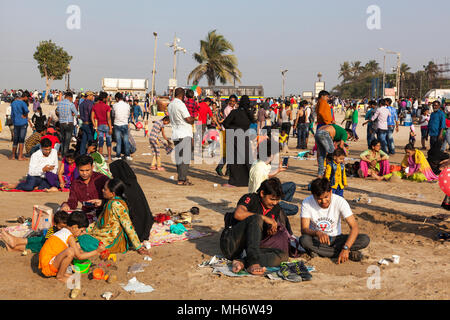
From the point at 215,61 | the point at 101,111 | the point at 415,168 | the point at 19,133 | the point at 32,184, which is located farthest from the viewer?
the point at 215,61

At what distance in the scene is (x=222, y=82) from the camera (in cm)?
4697

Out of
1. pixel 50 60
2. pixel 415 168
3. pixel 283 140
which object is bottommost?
pixel 415 168

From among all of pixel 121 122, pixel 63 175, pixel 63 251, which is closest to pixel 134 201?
pixel 63 251

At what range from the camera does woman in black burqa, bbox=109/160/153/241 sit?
240 inches

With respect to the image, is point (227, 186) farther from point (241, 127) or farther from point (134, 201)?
point (134, 201)

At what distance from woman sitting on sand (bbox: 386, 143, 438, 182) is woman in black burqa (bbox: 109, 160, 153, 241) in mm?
7259

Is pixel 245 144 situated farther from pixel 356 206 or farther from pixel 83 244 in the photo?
pixel 83 244

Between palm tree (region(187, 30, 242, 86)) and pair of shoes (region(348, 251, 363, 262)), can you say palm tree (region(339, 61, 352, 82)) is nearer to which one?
palm tree (region(187, 30, 242, 86))

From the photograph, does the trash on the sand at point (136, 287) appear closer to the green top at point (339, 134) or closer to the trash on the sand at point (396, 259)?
the trash on the sand at point (396, 259)

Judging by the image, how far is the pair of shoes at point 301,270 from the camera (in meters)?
5.03

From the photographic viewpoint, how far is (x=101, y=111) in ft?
42.8

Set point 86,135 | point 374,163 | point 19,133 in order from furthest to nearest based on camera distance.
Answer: point 19,133, point 86,135, point 374,163

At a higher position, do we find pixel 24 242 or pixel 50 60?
pixel 50 60

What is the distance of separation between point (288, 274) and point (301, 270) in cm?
20
